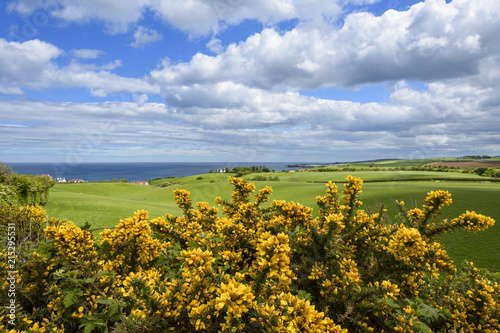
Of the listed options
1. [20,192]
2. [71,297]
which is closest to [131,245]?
[71,297]

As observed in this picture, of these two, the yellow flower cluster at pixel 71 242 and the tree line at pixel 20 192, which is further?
the tree line at pixel 20 192

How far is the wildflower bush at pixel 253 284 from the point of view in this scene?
2027mm

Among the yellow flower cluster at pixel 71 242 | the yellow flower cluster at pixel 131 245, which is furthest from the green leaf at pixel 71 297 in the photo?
the yellow flower cluster at pixel 131 245

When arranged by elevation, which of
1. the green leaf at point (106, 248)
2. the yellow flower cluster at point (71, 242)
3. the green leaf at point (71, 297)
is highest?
the yellow flower cluster at point (71, 242)

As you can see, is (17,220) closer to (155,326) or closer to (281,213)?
(155,326)

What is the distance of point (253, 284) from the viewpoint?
221cm

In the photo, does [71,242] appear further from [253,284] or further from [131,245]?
[253,284]

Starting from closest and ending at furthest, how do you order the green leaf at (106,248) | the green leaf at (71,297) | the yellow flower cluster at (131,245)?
the green leaf at (71,297) → the yellow flower cluster at (131,245) → the green leaf at (106,248)

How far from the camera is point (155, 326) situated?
2.20 meters

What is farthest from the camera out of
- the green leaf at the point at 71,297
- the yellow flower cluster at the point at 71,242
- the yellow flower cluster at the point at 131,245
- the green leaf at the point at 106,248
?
the green leaf at the point at 106,248

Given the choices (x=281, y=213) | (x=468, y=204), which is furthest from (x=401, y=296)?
(x=468, y=204)

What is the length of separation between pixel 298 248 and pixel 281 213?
0.98 meters

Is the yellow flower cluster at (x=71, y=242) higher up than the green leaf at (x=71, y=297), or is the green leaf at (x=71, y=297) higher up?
the yellow flower cluster at (x=71, y=242)

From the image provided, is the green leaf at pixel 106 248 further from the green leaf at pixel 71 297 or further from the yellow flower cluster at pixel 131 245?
the green leaf at pixel 71 297
